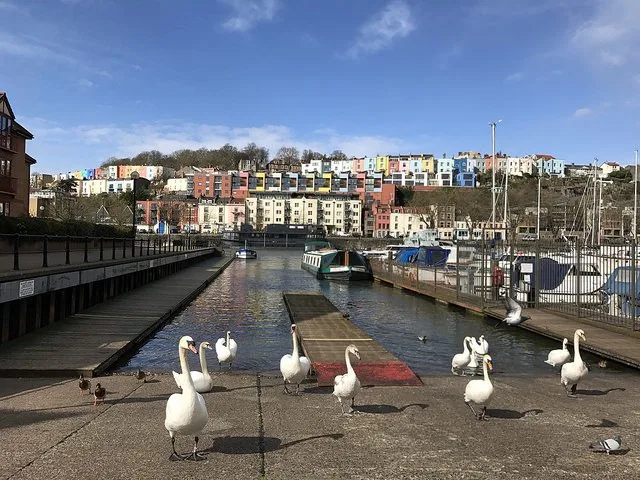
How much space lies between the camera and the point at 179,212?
7293 inches

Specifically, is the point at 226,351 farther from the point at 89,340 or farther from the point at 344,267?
the point at 344,267

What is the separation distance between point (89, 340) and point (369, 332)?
35.3ft

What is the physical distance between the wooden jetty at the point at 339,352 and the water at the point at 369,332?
38.5 inches

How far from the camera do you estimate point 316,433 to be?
756cm

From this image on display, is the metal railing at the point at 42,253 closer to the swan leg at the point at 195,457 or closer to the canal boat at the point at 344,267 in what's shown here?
the swan leg at the point at 195,457

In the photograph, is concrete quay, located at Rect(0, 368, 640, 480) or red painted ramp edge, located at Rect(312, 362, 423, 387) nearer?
concrete quay, located at Rect(0, 368, 640, 480)

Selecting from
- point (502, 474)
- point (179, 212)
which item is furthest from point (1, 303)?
point (179, 212)

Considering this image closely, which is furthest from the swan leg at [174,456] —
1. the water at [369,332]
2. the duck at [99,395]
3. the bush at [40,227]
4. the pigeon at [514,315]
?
the bush at [40,227]

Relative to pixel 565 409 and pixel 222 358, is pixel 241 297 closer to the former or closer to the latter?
pixel 222 358

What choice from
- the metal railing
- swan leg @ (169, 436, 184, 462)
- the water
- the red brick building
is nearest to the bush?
the metal railing

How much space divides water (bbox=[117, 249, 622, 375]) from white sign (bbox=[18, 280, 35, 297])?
3.00 m

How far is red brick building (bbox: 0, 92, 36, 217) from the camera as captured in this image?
1510 inches

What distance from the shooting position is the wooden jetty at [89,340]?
11156 millimetres

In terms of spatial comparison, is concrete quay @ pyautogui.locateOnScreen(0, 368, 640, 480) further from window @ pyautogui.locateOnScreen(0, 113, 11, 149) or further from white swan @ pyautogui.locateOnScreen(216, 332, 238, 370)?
window @ pyautogui.locateOnScreen(0, 113, 11, 149)
